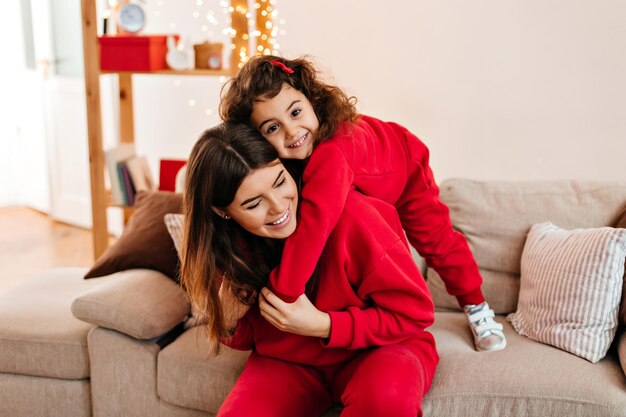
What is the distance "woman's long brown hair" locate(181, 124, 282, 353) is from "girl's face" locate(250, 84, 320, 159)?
59 millimetres

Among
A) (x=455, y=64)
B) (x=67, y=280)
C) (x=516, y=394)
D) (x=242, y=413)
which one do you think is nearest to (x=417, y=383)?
(x=516, y=394)

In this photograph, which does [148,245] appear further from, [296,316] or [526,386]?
[526,386]

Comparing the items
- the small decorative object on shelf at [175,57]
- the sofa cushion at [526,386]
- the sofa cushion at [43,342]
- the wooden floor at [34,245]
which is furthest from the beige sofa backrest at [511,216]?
the wooden floor at [34,245]

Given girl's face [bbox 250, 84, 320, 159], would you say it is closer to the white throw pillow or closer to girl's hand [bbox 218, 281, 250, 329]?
girl's hand [bbox 218, 281, 250, 329]

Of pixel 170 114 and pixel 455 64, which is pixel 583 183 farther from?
pixel 170 114

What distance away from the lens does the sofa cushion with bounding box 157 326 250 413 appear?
6.56ft

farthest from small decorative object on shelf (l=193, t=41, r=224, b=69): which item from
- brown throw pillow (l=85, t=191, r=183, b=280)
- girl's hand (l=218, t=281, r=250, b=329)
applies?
girl's hand (l=218, t=281, r=250, b=329)

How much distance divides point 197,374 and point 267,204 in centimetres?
68

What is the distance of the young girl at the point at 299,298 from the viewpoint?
1602mm

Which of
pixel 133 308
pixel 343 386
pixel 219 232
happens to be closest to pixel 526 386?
pixel 343 386

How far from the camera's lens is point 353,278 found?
1748 millimetres

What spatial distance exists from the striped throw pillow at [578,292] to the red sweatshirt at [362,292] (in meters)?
0.46

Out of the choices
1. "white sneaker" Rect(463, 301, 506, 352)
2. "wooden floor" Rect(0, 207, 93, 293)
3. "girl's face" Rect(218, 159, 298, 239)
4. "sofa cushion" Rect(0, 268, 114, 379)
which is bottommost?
"wooden floor" Rect(0, 207, 93, 293)

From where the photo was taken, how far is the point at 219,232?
1.72 metres
